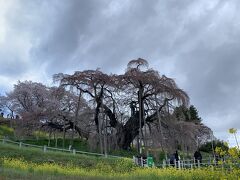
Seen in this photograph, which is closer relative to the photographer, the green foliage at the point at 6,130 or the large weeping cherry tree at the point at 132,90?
the large weeping cherry tree at the point at 132,90

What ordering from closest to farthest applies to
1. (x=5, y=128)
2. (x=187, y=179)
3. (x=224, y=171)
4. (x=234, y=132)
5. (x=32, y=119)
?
(x=234, y=132)
(x=224, y=171)
(x=187, y=179)
(x=32, y=119)
(x=5, y=128)

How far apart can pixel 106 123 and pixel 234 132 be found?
34.3 meters

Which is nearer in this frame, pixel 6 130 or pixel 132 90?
pixel 132 90

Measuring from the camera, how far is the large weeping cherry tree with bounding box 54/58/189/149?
1516 inches

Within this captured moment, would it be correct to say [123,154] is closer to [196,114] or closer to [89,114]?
[89,114]

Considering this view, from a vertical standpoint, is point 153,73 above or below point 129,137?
above

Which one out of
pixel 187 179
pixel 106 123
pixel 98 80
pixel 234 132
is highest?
pixel 98 80

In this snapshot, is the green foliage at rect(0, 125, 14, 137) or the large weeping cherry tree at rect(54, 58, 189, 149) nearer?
the large weeping cherry tree at rect(54, 58, 189, 149)

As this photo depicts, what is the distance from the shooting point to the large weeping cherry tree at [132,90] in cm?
3850

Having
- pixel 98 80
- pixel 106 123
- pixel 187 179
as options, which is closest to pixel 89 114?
pixel 106 123

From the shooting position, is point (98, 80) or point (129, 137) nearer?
point (98, 80)

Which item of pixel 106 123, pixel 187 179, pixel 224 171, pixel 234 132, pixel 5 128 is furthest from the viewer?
pixel 5 128

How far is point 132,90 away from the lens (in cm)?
4081

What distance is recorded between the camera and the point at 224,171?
11.2 meters
